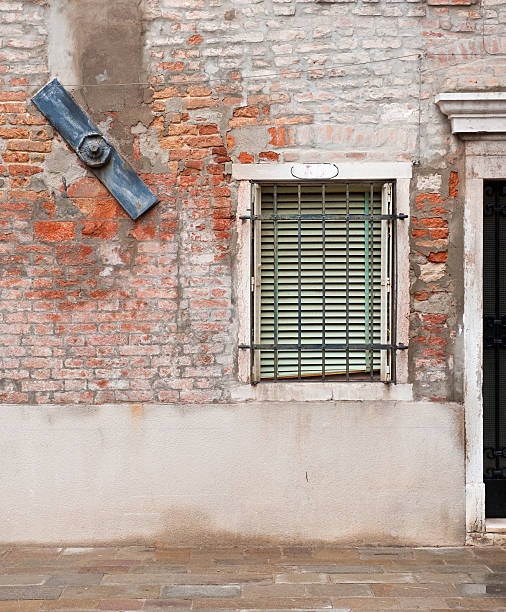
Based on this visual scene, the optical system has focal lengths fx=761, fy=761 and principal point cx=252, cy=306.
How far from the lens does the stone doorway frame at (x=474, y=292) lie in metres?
5.06

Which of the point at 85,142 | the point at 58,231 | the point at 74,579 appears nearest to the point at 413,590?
the point at 74,579

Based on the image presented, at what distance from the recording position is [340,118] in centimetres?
507

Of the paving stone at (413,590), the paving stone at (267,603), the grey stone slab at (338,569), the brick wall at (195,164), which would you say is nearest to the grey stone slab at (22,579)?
the paving stone at (267,603)

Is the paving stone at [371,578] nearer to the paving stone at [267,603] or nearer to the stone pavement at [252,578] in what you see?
the stone pavement at [252,578]

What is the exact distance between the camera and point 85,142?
16.6 feet

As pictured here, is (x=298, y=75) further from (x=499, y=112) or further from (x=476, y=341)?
(x=476, y=341)

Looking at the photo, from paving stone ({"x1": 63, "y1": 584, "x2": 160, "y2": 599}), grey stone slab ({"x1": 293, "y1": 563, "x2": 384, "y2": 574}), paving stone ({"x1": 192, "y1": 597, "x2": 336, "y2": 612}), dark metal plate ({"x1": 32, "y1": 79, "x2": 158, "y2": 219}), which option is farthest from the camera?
dark metal plate ({"x1": 32, "y1": 79, "x2": 158, "y2": 219})

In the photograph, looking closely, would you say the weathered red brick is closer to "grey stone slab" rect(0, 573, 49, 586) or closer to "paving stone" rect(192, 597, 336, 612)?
"grey stone slab" rect(0, 573, 49, 586)

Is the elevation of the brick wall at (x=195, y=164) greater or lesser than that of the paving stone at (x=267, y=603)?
greater

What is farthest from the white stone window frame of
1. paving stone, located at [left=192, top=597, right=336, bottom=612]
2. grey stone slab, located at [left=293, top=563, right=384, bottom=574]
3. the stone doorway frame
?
paving stone, located at [left=192, top=597, right=336, bottom=612]

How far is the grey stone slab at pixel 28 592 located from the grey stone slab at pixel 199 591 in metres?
0.61

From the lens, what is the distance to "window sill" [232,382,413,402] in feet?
16.7

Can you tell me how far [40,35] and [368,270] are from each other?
2.70 m

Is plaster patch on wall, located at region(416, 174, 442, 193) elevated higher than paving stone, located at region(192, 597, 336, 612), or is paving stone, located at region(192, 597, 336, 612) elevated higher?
plaster patch on wall, located at region(416, 174, 442, 193)
